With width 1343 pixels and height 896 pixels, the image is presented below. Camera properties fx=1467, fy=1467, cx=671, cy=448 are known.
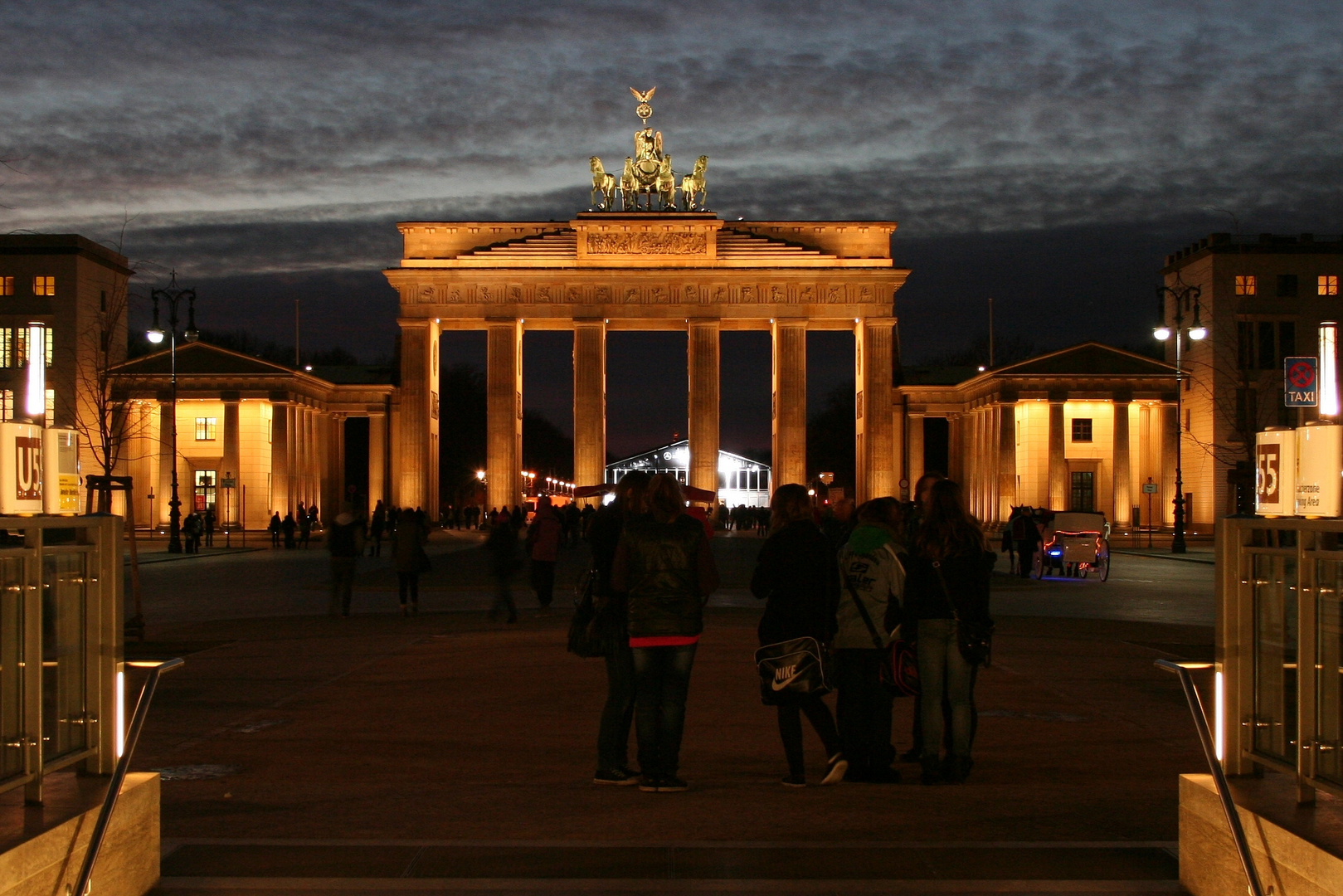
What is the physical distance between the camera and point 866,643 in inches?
387

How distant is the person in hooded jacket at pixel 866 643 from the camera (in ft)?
31.8

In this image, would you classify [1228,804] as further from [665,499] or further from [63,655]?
[63,655]

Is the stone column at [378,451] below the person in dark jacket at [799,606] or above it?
above

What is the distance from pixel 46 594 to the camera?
598 cm

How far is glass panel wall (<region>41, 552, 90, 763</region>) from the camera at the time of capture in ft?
19.6

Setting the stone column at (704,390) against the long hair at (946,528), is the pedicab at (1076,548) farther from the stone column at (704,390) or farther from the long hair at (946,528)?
the stone column at (704,390)

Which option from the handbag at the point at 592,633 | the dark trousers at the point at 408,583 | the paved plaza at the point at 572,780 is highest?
the handbag at the point at 592,633

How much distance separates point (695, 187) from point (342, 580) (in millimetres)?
60158

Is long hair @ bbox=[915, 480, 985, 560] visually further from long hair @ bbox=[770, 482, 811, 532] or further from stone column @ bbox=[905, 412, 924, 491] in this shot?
stone column @ bbox=[905, 412, 924, 491]

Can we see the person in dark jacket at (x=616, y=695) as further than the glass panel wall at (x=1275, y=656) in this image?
Yes

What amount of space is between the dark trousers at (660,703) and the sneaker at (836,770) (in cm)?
98

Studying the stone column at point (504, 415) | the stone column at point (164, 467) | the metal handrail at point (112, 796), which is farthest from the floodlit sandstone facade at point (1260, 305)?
the metal handrail at point (112, 796)

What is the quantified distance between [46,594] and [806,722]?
790 cm

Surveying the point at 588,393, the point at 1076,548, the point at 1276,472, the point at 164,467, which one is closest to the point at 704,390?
the point at 588,393
